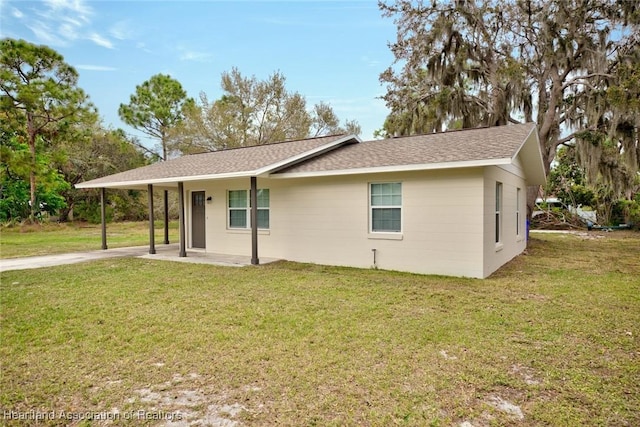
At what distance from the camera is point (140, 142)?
1206 inches

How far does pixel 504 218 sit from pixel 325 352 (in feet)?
23.6

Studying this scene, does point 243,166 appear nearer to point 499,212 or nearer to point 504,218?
point 499,212

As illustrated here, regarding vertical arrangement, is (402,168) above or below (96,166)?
below

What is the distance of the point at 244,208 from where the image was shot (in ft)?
34.9

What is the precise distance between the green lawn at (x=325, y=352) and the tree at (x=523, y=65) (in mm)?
9463

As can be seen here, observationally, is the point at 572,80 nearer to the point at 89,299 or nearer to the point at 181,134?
the point at 89,299

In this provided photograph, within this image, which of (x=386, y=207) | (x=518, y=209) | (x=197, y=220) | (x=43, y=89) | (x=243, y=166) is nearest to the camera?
(x=386, y=207)

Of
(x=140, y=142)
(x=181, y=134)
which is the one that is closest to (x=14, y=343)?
(x=181, y=134)

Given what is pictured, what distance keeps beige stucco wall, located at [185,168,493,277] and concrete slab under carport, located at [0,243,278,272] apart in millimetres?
672

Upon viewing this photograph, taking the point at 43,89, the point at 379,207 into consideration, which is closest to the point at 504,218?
the point at 379,207

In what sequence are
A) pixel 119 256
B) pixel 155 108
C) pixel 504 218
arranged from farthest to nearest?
pixel 155 108
pixel 119 256
pixel 504 218

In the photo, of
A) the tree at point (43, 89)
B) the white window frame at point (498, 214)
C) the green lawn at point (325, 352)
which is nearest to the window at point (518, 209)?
the white window frame at point (498, 214)

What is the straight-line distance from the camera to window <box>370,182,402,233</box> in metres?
8.22

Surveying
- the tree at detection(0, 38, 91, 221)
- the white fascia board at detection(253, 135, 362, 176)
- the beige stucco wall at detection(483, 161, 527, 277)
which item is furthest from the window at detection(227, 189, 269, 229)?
the tree at detection(0, 38, 91, 221)
